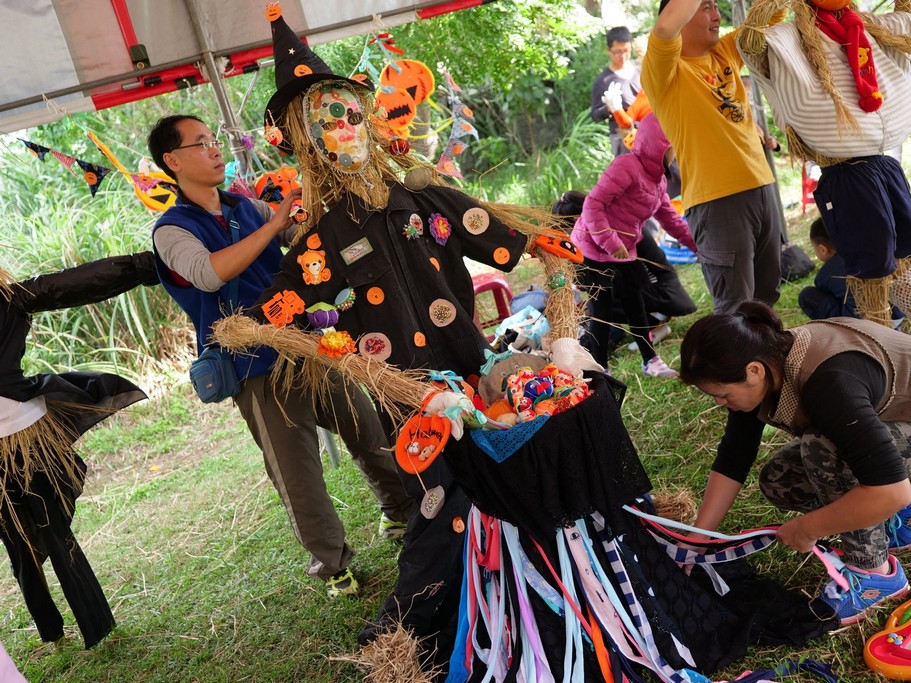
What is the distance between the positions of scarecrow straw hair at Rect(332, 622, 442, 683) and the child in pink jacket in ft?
6.20

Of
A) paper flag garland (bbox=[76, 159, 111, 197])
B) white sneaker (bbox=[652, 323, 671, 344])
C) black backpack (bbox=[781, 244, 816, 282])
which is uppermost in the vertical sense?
paper flag garland (bbox=[76, 159, 111, 197])

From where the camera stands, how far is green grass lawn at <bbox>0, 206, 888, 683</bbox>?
2.69 metres

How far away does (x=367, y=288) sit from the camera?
2471 mm

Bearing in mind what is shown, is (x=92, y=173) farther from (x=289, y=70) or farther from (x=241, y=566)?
(x=241, y=566)

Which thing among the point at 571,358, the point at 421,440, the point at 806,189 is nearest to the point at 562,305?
the point at 571,358

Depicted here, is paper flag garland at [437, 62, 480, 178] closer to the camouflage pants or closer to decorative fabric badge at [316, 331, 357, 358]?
decorative fabric badge at [316, 331, 357, 358]

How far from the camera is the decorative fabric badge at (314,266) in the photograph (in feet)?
7.98

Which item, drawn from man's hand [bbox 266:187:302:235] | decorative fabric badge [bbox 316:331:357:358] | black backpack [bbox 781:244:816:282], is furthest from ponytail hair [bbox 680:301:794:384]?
black backpack [bbox 781:244:816:282]

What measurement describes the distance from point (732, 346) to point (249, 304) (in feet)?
5.45

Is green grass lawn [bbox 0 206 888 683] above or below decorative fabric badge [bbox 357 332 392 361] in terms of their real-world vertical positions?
below

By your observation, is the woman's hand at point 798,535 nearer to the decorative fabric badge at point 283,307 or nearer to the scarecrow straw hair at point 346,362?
the scarecrow straw hair at point 346,362

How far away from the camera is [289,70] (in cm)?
237

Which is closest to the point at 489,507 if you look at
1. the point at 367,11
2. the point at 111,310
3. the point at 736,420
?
the point at 736,420

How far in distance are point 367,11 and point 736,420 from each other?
2.49m
